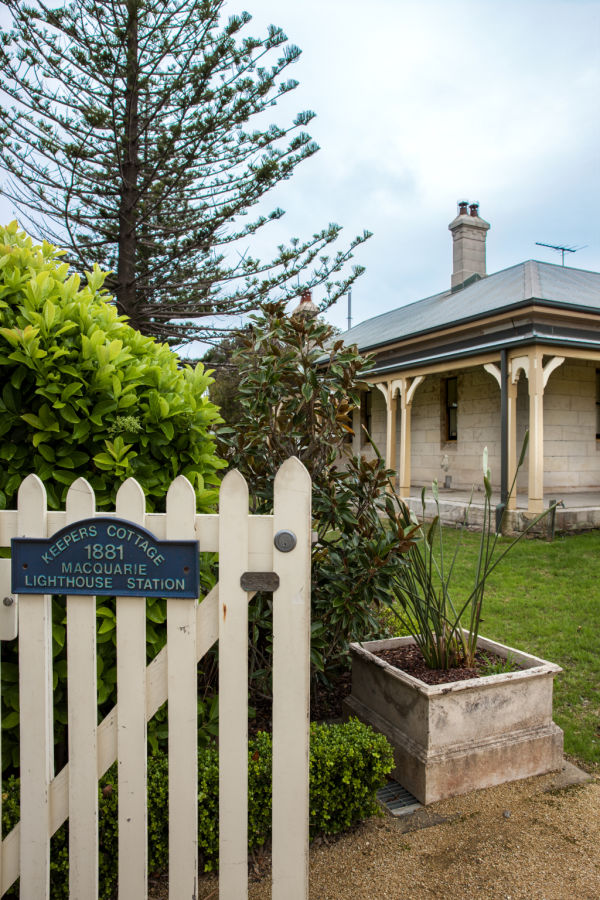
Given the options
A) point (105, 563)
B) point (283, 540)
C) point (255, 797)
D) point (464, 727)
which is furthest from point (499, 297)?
point (105, 563)

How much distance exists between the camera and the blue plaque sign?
1.71m

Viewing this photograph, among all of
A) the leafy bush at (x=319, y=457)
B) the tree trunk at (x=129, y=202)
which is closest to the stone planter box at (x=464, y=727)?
the leafy bush at (x=319, y=457)

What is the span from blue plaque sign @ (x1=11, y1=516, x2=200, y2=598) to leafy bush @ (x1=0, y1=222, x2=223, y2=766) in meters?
0.42

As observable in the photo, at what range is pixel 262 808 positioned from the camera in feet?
7.48

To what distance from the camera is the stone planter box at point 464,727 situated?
104 inches

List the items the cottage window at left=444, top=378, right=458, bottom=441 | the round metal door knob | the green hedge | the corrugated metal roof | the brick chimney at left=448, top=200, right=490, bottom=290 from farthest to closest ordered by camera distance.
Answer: the brick chimney at left=448, top=200, right=490, bottom=290, the cottage window at left=444, top=378, right=458, bottom=441, the corrugated metal roof, the green hedge, the round metal door knob

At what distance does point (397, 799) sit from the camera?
2715 millimetres

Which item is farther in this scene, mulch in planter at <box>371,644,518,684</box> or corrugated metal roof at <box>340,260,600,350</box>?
corrugated metal roof at <box>340,260,600,350</box>

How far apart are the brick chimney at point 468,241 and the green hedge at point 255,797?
16.8 m

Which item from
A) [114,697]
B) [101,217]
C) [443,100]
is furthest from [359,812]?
[101,217]

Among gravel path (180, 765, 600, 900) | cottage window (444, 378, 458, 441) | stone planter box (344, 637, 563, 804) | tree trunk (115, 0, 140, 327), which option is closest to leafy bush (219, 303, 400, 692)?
stone planter box (344, 637, 563, 804)

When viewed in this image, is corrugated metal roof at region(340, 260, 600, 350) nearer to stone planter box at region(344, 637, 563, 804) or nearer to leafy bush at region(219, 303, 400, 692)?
leafy bush at region(219, 303, 400, 692)

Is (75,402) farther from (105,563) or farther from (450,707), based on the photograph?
(450,707)

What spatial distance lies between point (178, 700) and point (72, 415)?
3.65ft
